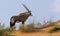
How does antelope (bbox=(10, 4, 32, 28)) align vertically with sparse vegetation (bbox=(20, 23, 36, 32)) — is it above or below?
above

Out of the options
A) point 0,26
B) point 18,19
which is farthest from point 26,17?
point 0,26

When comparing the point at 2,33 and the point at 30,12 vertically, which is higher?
the point at 30,12

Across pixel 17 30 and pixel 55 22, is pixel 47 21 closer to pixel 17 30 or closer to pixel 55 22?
pixel 55 22

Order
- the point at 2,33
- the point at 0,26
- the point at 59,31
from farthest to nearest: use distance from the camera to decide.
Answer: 1. the point at 59,31
2. the point at 0,26
3. the point at 2,33

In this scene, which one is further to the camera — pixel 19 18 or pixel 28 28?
pixel 19 18

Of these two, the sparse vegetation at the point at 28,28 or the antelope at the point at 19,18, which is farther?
the antelope at the point at 19,18

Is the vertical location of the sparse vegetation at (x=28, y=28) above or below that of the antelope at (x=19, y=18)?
below

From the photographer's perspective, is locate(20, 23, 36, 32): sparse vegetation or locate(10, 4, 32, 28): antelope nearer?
locate(20, 23, 36, 32): sparse vegetation

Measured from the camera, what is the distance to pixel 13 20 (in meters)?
18.4

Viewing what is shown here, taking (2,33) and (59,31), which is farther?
(59,31)

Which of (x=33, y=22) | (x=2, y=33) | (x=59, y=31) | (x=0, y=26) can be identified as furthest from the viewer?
(x=33, y=22)

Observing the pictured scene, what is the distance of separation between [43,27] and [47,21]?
27.6 inches

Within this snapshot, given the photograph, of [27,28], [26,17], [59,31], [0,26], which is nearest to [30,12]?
[26,17]

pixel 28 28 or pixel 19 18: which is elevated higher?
pixel 19 18
